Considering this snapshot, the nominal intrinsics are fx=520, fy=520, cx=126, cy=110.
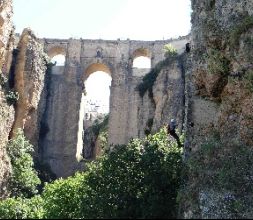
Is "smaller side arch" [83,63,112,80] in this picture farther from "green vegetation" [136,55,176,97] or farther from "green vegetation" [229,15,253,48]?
"green vegetation" [229,15,253,48]

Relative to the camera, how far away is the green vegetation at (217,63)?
1597 cm

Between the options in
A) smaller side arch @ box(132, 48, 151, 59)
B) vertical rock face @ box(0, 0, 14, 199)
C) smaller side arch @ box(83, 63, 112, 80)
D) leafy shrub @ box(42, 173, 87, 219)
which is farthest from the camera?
smaller side arch @ box(132, 48, 151, 59)

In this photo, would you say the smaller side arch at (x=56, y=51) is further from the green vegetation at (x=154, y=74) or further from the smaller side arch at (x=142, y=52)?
the green vegetation at (x=154, y=74)

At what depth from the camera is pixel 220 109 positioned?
51.9ft

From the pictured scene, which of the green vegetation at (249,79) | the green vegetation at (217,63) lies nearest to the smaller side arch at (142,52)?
the green vegetation at (217,63)

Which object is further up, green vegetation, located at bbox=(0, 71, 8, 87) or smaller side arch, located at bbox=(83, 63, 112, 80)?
smaller side arch, located at bbox=(83, 63, 112, 80)

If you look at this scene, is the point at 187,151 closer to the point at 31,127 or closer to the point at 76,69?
the point at 31,127

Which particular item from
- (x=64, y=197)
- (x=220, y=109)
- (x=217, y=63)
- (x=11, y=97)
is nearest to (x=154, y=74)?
(x=11, y=97)

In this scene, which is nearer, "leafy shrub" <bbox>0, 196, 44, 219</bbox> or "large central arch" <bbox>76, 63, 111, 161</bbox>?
"leafy shrub" <bbox>0, 196, 44, 219</bbox>

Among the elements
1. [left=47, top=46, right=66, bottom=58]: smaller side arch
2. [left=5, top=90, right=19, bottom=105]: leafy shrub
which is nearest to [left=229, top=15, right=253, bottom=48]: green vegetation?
[left=5, top=90, right=19, bottom=105]: leafy shrub

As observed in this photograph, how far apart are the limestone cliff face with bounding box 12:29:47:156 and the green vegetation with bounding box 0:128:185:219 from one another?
46.7 feet

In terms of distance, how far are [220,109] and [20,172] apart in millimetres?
15960

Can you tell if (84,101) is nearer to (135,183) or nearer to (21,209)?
(21,209)

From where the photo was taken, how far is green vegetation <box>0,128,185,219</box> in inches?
581
